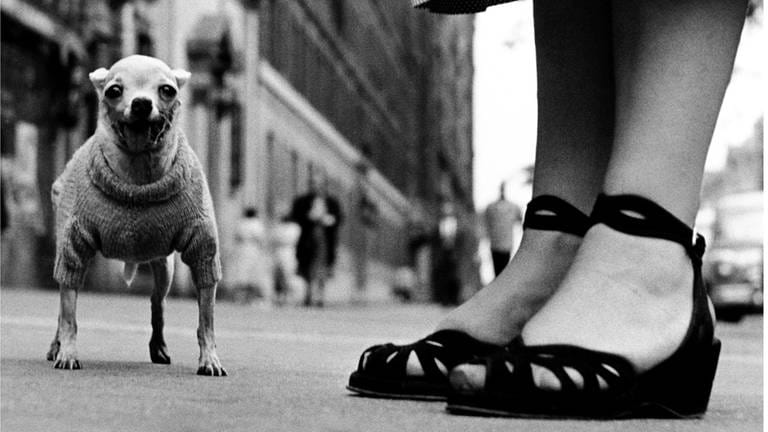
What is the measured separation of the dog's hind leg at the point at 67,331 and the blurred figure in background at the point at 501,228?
13.3 metres

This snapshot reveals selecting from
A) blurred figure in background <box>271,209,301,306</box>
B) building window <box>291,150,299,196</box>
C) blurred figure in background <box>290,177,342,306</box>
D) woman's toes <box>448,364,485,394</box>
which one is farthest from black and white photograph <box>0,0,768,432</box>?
building window <box>291,150,299,196</box>

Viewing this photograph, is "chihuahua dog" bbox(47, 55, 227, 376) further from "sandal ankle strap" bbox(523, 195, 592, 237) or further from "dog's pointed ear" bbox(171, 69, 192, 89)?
"sandal ankle strap" bbox(523, 195, 592, 237)

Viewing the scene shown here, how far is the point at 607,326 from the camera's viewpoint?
239 centimetres

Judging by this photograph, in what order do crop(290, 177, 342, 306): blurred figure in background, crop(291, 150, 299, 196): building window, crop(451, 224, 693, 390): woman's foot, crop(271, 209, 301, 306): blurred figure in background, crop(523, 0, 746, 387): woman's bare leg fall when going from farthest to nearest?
crop(291, 150, 299, 196): building window, crop(271, 209, 301, 306): blurred figure in background, crop(290, 177, 342, 306): blurred figure in background, crop(523, 0, 746, 387): woman's bare leg, crop(451, 224, 693, 390): woman's foot

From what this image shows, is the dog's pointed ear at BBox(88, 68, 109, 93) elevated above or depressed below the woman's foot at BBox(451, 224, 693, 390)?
above

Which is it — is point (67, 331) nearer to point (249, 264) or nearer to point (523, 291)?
point (523, 291)

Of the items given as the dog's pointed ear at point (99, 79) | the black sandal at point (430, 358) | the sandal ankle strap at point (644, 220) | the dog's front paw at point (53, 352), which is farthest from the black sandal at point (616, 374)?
the dog's front paw at point (53, 352)

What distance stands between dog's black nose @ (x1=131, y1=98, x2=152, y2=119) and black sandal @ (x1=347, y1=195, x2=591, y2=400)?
0.68 meters

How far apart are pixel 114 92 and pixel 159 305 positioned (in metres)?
0.73

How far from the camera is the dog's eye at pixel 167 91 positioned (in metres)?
2.97

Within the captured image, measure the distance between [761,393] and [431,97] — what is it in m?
71.4

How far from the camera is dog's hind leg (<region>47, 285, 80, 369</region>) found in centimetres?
305

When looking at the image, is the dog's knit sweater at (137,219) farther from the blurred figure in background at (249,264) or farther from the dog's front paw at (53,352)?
the blurred figure in background at (249,264)

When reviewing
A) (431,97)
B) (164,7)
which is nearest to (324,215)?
(164,7)
